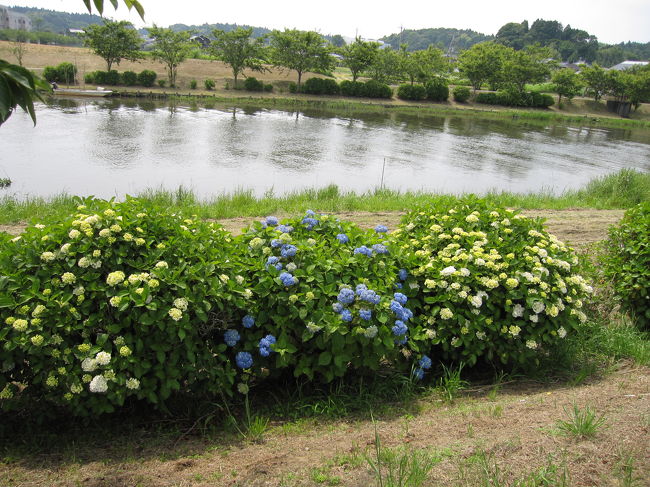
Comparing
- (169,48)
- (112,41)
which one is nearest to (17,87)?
(112,41)

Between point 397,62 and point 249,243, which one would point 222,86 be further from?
point 249,243

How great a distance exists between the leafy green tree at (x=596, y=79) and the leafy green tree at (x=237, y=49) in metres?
40.9

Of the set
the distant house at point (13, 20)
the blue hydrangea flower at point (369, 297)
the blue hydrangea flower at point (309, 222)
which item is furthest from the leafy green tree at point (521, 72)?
the distant house at point (13, 20)

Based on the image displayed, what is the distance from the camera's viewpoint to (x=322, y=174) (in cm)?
1880

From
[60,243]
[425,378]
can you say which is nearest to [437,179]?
[425,378]

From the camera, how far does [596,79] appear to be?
63.7 meters

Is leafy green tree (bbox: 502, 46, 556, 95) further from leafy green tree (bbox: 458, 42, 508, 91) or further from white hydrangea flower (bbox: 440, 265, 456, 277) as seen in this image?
white hydrangea flower (bbox: 440, 265, 456, 277)

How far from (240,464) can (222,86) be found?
52588 millimetres

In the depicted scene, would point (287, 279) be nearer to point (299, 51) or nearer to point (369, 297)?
point (369, 297)

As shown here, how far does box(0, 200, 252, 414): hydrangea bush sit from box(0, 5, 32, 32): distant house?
6288 inches

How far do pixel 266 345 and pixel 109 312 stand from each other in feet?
3.48

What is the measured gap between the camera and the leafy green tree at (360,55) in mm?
60812

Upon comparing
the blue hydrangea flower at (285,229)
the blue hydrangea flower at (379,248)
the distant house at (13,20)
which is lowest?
the blue hydrangea flower at (379,248)

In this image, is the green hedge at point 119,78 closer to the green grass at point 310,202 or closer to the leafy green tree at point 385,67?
the leafy green tree at point 385,67
